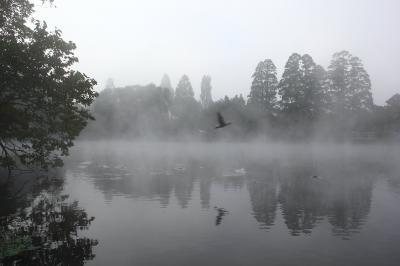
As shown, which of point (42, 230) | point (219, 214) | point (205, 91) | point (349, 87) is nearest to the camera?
point (42, 230)

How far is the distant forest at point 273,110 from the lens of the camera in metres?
97.5

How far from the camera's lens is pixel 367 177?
4628 centimetres

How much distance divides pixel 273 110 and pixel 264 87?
22.8 ft

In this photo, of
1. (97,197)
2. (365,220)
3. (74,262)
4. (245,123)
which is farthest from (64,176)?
(245,123)

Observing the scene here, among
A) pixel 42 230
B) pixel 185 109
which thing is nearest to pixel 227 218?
Answer: pixel 42 230

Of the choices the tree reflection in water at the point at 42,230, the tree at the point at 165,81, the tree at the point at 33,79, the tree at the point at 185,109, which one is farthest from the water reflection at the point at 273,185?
the tree at the point at 165,81

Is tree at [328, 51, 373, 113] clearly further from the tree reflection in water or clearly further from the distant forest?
the tree reflection in water

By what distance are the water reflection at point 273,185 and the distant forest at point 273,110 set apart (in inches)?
1374

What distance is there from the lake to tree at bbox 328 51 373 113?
5249cm

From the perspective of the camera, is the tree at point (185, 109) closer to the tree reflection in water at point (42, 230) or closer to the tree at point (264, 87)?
the tree at point (264, 87)

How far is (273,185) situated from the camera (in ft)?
131

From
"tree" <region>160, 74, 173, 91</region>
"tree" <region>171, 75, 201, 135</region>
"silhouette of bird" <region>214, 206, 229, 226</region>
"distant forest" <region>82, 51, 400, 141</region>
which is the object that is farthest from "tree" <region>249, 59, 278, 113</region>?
"silhouette of bird" <region>214, 206, 229, 226</region>

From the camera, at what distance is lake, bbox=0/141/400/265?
733 inches

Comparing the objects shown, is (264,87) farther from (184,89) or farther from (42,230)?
(42,230)
